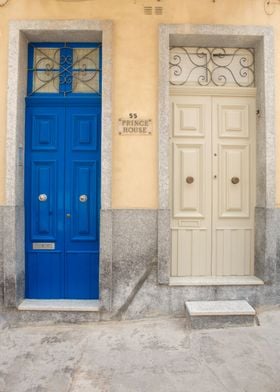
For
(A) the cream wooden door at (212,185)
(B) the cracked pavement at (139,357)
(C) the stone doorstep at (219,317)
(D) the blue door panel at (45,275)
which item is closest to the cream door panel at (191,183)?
(A) the cream wooden door at (212,185)

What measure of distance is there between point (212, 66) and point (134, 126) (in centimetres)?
151

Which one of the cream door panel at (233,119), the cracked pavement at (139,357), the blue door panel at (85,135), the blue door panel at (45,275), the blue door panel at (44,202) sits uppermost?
the cream door panel at (233,119)

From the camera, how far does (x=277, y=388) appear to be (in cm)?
296

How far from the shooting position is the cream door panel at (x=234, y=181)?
4719 millimetres

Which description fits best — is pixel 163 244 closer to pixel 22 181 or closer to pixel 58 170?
pixel 58 170

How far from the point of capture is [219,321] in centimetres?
401

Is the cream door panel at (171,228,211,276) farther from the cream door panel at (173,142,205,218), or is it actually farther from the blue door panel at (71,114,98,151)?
the blue door panel at (71,114,98,151)

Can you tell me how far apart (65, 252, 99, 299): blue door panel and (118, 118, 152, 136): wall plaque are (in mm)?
1781

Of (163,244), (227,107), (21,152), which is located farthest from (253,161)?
(21,152)

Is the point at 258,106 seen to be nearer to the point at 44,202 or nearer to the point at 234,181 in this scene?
the point at 234,181

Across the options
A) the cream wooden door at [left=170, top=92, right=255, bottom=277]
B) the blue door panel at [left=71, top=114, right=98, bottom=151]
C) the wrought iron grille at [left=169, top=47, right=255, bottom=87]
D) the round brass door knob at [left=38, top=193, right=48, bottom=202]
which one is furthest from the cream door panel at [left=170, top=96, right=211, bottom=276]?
the round brass door knob at [left=38, top=193, right=48, bottom=202]

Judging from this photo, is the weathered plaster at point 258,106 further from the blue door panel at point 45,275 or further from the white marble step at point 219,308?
the blue door panel at point 45,275

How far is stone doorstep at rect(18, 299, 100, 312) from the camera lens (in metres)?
4.32

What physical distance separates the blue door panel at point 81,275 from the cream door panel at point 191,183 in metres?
1.18
